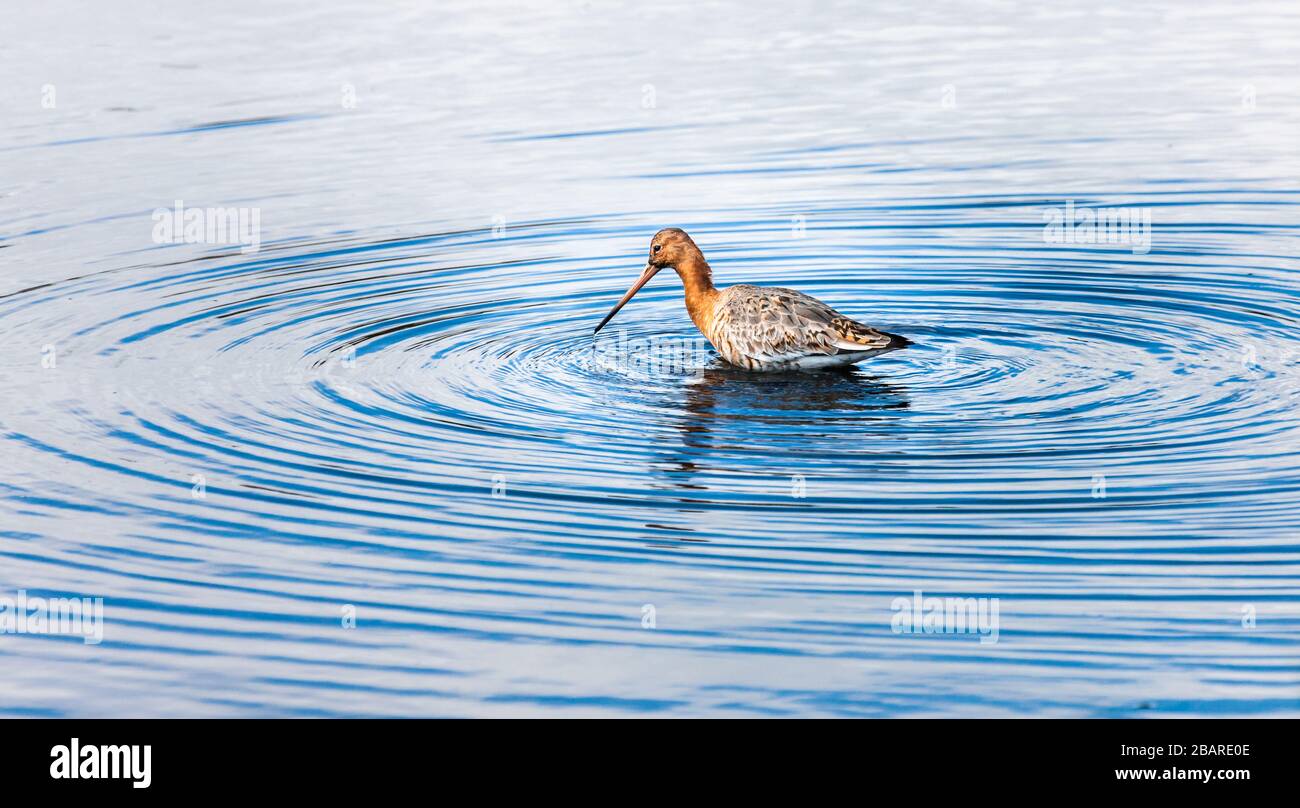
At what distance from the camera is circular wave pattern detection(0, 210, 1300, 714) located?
8938 mm

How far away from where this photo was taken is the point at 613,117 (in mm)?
Answer: 25109

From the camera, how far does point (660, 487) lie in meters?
11.3

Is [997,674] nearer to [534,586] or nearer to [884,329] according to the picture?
[534,586]

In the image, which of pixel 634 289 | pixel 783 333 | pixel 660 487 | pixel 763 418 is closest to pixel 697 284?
pixel 634 289

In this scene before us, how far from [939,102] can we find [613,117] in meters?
4.55

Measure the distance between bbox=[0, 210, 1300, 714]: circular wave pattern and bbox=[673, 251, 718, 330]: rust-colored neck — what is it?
0.38m

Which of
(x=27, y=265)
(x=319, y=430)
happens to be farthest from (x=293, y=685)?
(x=27, y=265)
